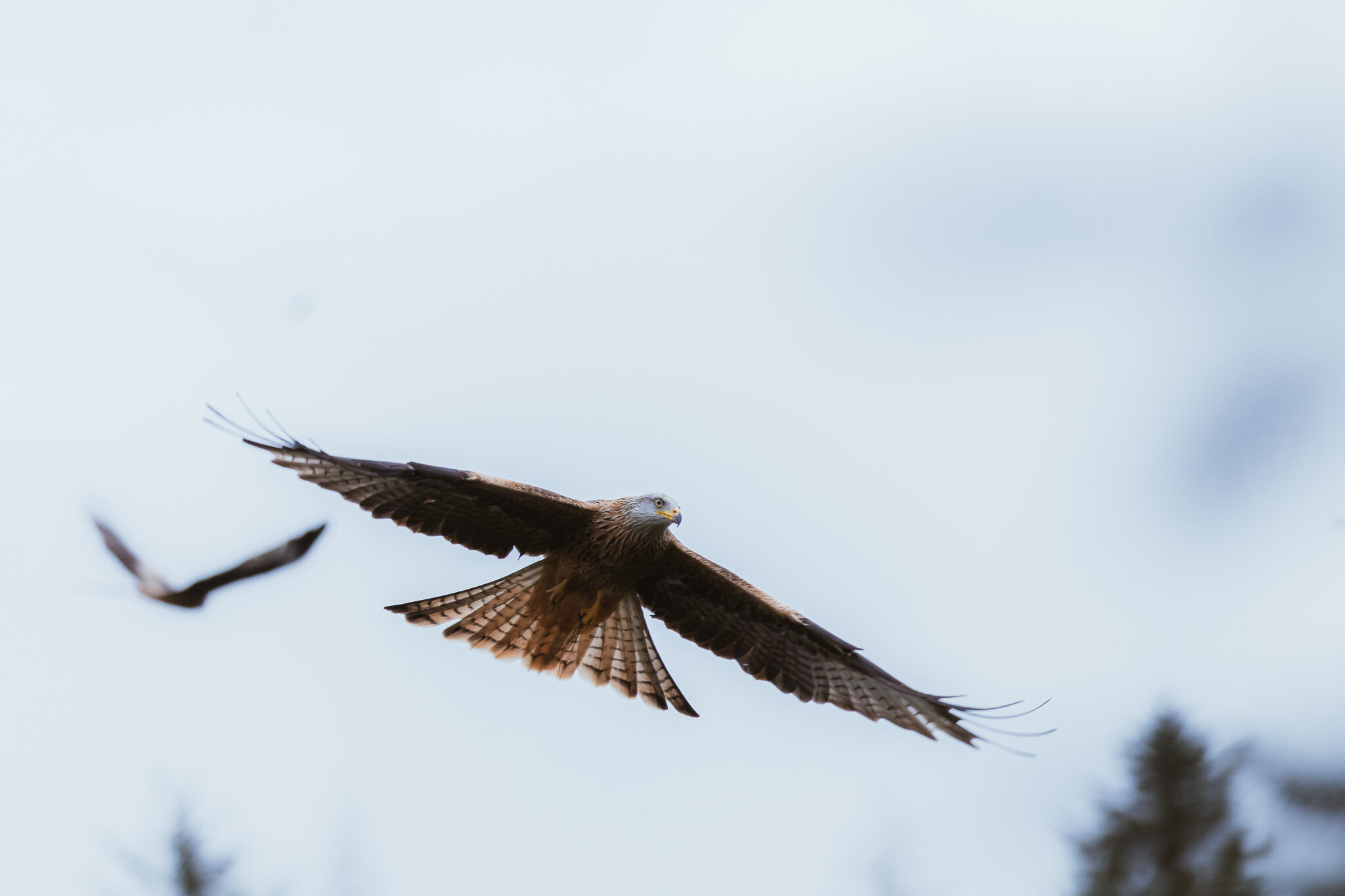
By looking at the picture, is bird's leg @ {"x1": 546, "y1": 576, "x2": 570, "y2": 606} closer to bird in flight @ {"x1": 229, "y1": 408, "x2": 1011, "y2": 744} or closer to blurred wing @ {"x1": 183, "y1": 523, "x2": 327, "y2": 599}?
bird in flight @ {"x1": 229, "y1": 408, "x2": 1011, "y2": 744}

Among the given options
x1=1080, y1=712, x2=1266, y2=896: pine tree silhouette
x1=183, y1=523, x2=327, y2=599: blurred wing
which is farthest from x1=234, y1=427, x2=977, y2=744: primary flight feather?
x1=1080, y1=712, x2=1266, y2=896: pine tree silhouette

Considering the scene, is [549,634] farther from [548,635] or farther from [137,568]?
[137,568]

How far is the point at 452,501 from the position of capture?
32.4 feet

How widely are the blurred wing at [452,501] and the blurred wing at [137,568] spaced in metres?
4.32

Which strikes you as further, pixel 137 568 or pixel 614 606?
pixel 614 606

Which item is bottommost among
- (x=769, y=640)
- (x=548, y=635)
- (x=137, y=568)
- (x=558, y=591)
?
(x=137, y=568)

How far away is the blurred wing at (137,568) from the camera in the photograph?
4.42 metres

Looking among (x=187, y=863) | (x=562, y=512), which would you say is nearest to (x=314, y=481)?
(x=562, y=512)

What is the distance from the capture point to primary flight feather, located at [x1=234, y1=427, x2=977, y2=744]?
10016mm

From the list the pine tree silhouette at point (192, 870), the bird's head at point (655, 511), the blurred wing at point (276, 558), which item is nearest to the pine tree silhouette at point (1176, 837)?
the blurred wing at point (276, 558)

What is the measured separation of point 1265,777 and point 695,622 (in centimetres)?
921

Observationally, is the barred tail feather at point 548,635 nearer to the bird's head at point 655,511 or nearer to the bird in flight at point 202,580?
the bird's head at point 655,511

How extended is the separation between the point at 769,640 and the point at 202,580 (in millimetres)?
7024

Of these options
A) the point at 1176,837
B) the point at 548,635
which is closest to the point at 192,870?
the point at 548,635
